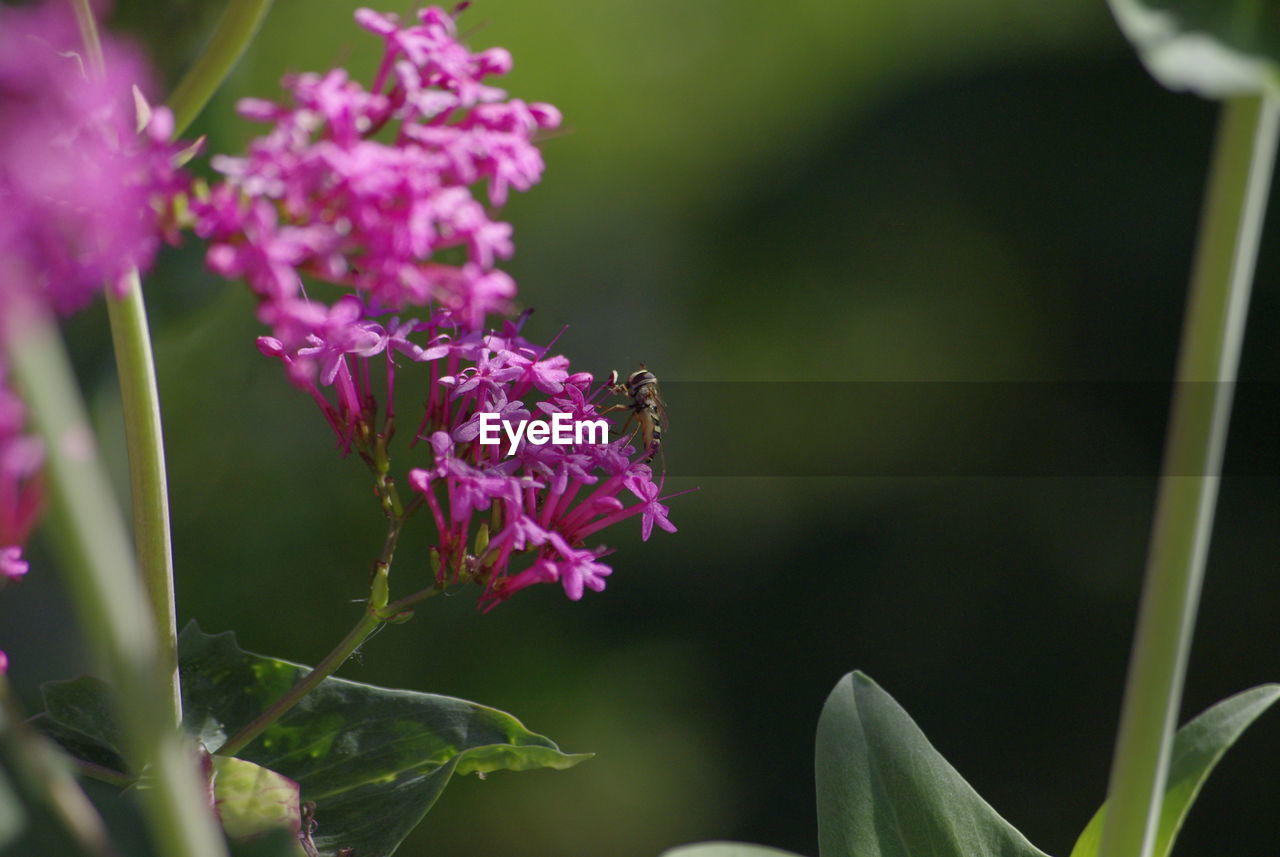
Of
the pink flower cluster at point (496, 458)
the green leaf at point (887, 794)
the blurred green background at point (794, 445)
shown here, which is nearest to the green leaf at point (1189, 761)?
the green leaf at point (887, 794)

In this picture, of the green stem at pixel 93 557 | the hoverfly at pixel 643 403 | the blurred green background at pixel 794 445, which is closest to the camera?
the green stem at pixel 93 557

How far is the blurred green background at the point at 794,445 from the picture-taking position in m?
1.23

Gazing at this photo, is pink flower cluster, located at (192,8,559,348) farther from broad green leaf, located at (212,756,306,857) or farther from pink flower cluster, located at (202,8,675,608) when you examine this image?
broad green leaf, located at (212,756,306,857)

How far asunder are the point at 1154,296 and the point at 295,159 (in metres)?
1.19

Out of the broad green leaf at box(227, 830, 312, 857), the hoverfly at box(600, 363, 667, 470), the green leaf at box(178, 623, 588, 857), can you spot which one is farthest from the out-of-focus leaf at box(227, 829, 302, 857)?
the hoverfly at box(600, 363, 667, 470)

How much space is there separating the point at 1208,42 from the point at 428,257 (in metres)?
0.15

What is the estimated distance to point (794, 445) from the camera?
125 cm

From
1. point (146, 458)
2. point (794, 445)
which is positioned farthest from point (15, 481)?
point (794, 445)

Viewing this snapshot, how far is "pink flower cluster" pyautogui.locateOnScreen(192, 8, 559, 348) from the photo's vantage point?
0.21 meters

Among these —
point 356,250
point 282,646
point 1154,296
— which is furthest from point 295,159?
point 1154,296

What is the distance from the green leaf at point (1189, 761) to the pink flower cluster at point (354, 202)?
0.20 meters

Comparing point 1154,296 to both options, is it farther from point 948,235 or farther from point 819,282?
point 819,282

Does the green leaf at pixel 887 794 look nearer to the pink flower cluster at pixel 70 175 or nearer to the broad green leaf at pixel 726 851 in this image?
the broad green leaf at pixel 726 851

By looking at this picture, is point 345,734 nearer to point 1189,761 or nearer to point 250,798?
point 250,798
